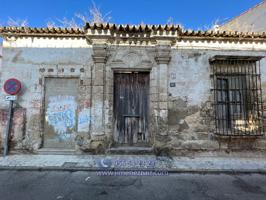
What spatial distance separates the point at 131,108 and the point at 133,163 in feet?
6.12

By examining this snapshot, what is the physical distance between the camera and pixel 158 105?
5.77m

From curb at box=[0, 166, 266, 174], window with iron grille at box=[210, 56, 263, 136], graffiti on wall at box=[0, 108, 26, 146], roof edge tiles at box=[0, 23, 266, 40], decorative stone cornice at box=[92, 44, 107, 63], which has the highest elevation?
roof edge tiles at box=[0, 23, 266, 40]

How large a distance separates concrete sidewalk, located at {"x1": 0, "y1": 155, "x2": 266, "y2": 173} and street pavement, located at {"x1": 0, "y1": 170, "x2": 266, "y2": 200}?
0.15 metres

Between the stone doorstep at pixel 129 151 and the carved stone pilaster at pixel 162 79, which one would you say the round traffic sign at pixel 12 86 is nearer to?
the stone doorstep at pixel 129 151

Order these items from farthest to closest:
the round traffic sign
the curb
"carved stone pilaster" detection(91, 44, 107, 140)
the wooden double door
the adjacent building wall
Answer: the adjacent building wall, the wooden double door, "carved stone pilaster" detection(91, 44, 107, 140), the round traffic sign, the curb

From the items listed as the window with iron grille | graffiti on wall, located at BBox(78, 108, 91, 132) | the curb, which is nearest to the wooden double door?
graffiti on wall, located at BBox(78, 108, 91, 132)

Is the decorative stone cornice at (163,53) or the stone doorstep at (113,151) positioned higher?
the decorative stone cornice at (163,53)

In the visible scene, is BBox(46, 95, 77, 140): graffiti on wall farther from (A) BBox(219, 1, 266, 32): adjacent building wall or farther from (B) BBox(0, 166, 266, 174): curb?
(A) BBox(219, 1, 266, 32): adjacent building wall

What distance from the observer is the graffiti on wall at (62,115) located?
5793 mm

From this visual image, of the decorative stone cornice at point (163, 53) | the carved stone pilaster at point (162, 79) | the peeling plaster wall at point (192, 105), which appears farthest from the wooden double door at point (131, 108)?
the peeling plaster wall at point (192, 105)

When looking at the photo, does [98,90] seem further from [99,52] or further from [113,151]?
[113,151]

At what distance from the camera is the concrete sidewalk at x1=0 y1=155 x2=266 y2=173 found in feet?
14.7

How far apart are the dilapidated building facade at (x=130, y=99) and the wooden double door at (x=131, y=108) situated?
0.03 m

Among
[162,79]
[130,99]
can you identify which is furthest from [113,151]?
[162,79]
